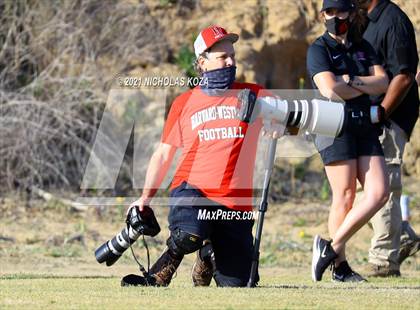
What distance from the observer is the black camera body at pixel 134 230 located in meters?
7.87

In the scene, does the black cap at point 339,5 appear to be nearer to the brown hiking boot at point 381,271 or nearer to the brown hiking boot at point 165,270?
the brown hiking boot at point 165,270

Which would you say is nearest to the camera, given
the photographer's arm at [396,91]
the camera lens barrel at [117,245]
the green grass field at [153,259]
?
the green grass field at [153,259]

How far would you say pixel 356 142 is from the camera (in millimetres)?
8625

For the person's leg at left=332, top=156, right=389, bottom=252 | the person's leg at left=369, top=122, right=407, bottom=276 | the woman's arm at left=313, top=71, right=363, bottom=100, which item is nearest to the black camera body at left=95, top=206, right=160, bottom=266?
the person's leg at left=332, top=156, right=389, bottom=252

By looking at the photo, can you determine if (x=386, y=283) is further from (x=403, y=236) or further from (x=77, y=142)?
(x=77, y=142)

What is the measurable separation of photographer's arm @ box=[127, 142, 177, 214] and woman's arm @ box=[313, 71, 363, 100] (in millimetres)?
1380

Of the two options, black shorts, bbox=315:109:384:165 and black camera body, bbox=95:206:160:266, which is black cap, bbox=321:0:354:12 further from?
black camera body, bbox=95:206:160:266

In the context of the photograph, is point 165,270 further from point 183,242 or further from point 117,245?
point 117,245

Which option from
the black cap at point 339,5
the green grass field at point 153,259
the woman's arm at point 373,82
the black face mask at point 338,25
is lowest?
the green grass field at point 153,259

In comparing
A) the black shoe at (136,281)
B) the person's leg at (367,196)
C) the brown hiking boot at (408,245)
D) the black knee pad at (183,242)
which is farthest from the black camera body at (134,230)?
the brown hiking boot at (408,245)

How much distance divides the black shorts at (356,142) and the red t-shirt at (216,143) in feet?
2.44

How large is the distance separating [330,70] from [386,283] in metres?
1.81

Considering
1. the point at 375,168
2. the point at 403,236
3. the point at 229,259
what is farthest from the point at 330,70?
the point at 403,236

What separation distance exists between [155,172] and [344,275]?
2009 mm
